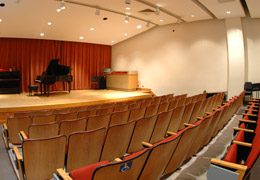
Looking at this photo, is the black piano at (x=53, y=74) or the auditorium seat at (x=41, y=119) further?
the black piano at (x=53, y=74)

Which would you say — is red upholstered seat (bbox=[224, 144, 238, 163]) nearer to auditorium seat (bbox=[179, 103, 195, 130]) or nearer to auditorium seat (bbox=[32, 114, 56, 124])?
auditorium seat (bbox=[179, 103, 195, 130])

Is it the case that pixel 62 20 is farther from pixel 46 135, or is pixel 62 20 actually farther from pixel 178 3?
pixel 46 135

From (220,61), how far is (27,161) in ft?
29.9

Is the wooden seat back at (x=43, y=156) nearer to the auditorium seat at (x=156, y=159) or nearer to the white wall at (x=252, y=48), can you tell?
the auditorium seat at (x=156, y=159)

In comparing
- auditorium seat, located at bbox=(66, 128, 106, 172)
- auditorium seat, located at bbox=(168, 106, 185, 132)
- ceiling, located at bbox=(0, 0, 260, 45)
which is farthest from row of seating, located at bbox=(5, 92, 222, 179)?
ceiling, located at bbox=(0, 0, 260, 45)

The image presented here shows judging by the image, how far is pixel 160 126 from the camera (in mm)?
3166

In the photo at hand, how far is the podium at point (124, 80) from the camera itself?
11727 mm

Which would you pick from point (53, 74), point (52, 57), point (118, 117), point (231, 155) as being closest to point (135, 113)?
point (118, 117)

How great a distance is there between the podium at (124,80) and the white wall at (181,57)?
1.62ft

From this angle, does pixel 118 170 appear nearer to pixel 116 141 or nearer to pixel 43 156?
pixel 43 156

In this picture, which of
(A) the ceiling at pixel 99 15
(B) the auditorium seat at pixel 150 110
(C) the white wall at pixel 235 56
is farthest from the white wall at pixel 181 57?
(B) the auditorium seat at pixel 150 110

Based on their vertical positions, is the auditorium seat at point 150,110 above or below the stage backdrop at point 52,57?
below

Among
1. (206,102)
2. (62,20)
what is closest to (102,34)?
(62,20)

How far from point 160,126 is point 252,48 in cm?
776
